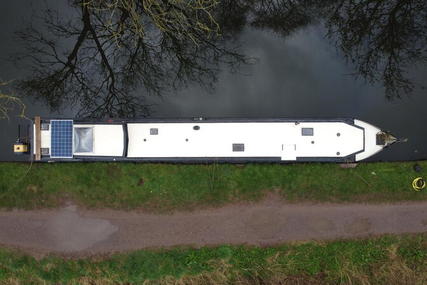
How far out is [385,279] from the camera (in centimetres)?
1420

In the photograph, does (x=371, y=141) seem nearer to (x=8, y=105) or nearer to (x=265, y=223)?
(x=265, y=223)

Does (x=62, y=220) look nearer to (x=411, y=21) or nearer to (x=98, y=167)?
(x=98, y=167)

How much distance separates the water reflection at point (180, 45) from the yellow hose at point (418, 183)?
11.3ft

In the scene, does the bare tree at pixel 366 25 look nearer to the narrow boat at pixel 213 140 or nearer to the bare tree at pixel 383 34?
the bare tree at pixel 383 34

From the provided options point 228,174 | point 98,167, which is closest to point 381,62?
point 228,174

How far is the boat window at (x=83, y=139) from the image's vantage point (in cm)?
1291

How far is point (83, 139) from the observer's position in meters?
12.9

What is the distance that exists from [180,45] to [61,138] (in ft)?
18.9

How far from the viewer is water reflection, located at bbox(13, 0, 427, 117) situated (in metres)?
14.4

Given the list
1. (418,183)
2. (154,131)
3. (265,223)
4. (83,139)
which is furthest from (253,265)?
(83,139)

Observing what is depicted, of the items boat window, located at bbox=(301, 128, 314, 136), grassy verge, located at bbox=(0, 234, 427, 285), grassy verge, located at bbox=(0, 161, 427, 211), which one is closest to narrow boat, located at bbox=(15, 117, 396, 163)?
boat window, located at bbox=(301, 128, 314, 136)

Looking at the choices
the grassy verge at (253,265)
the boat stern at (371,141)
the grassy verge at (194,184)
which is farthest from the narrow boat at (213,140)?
the grassy verge at (253,265)

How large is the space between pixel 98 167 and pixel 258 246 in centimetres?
695

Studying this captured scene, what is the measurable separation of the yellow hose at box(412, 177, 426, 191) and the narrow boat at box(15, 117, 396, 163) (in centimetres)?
214
